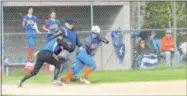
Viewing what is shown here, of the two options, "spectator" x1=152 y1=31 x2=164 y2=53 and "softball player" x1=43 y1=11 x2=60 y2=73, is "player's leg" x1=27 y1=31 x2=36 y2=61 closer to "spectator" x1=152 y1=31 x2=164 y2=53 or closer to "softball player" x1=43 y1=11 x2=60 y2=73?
"softball player" x1=43 y1=11 x2=60 y2=73

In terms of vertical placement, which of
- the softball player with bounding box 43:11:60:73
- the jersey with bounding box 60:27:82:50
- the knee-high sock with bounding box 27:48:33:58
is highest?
the softball player with bounding box 43:11:60:73

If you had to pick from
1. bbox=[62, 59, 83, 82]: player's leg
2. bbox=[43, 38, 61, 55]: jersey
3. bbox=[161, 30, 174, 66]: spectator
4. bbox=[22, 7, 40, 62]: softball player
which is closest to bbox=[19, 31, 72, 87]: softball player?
bbox=[43, 38, 61, 55]: jersey

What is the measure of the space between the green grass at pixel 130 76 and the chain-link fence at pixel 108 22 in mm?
1318

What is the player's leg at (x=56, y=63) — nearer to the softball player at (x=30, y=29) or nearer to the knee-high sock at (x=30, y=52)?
the softball player at (x=30, y=29)

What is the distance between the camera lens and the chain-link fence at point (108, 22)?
21.6m

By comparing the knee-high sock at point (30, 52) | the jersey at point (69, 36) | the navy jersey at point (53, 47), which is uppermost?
the jersey at point (69, 36)

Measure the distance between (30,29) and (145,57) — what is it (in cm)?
387

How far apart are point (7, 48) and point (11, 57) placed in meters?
0.46

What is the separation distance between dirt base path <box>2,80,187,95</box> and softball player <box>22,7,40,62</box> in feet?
14.8

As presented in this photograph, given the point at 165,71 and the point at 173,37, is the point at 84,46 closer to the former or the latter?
the point at 165,71

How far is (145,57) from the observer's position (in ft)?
68.9

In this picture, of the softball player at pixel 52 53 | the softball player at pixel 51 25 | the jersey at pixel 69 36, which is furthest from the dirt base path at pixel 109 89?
the softball player at pixel 51 25

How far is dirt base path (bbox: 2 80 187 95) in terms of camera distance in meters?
13.5

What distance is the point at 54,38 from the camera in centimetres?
1565
